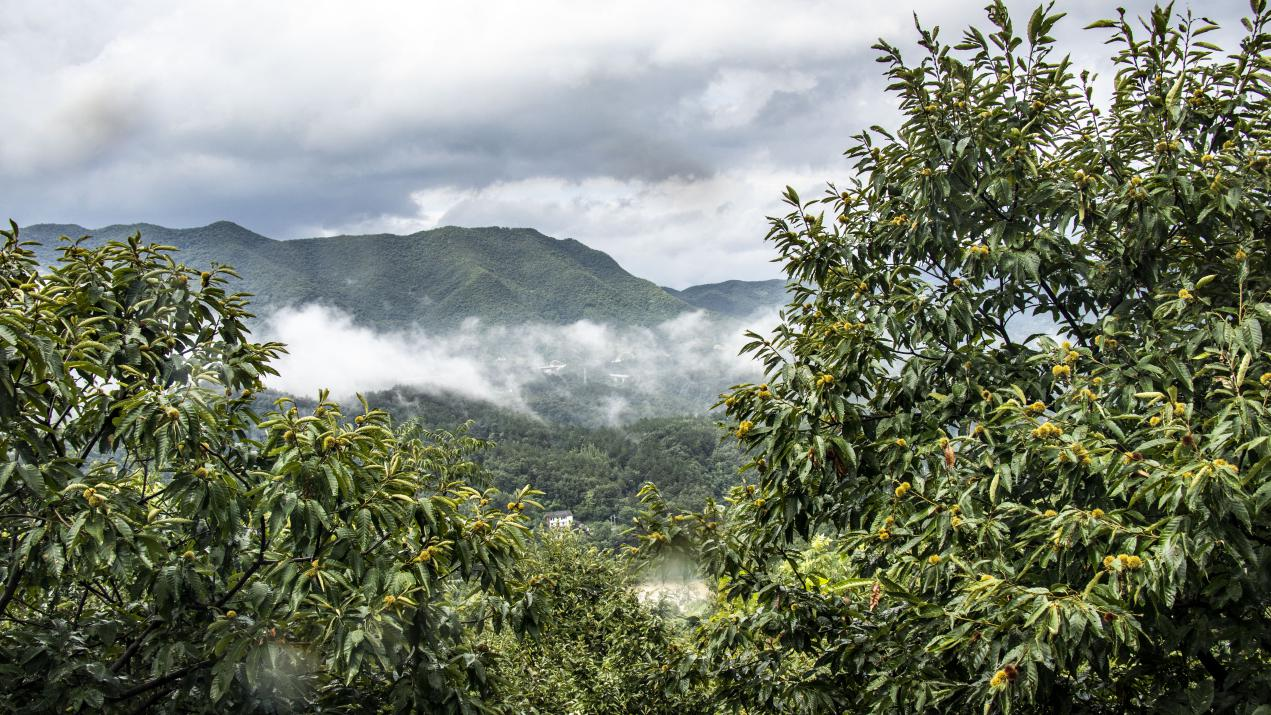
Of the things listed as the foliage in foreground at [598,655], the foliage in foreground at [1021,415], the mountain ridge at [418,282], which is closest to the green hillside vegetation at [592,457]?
the foliage in foreground at [598,655]

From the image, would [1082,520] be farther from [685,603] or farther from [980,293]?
[685,603]

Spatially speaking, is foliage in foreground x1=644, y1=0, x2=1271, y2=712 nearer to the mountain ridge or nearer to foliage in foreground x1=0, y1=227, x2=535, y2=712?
foliage in foreground x1=0, y1=227, x2=535, y2=712

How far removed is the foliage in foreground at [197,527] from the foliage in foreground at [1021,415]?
6.15 ft

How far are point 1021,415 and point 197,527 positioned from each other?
13.8ft

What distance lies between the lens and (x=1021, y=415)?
3.57m

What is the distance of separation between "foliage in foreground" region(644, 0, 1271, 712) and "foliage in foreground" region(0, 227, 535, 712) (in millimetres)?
1873

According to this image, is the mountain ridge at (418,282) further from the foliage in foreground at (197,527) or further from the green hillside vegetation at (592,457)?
the foliage in foreground at (197,527)

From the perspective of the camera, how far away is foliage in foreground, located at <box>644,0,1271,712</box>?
3201 millimetres

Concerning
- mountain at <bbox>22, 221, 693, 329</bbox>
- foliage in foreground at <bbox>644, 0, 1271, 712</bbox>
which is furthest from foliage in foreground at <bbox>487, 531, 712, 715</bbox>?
mountain at <bbox>22, 221, 693, 329</bbox>

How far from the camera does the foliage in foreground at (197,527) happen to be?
10.9ft

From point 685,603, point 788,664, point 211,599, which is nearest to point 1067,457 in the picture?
point 788,664

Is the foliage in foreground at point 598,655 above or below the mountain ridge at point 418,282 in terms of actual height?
below

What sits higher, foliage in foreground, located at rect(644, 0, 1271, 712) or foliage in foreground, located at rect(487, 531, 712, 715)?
foliage in foreground, located at rect(644, 0, 1271, 712)

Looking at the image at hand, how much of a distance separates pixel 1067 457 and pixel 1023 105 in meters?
2.75
